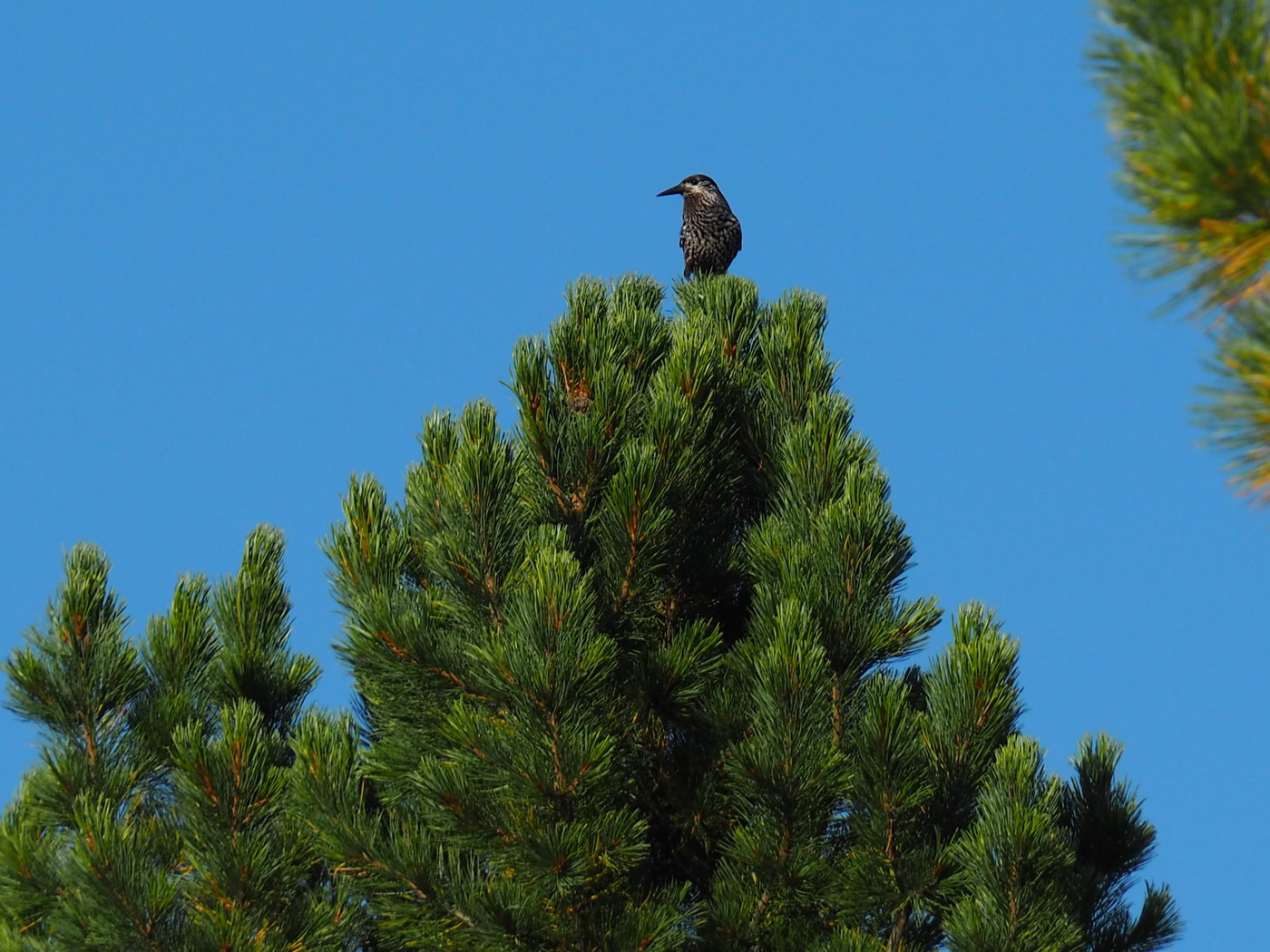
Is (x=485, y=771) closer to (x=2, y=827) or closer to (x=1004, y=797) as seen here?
(x=1004, y=797)

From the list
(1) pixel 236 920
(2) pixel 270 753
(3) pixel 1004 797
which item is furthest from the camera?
(2) pixel 270 753

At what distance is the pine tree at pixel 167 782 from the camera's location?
7234mm

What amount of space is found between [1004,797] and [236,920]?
3581mm

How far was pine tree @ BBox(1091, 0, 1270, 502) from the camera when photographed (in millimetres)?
3260

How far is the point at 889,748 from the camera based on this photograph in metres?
7.09

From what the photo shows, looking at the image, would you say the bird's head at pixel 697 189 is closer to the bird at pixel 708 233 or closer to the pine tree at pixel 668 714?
the bird at pixel 708 233

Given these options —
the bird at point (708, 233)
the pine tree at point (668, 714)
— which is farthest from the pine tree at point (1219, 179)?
the bird at point (708, 233)

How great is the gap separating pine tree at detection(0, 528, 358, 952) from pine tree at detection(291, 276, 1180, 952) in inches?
15.2

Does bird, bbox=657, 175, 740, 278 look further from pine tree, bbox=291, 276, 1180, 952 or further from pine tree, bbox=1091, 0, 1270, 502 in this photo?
pine tree, bbox=1091, 0, 1270, 502

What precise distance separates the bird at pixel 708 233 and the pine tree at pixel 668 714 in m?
3.42

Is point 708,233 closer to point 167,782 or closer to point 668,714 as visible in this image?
point 668,714

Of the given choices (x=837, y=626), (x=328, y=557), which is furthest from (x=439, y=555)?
(x=837, y=626)

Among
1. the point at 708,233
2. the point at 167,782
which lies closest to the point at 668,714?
the point at 167,782

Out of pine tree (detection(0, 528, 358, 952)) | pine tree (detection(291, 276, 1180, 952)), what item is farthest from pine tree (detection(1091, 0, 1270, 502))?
pine tree (detection(0, 528, 358, 952))
